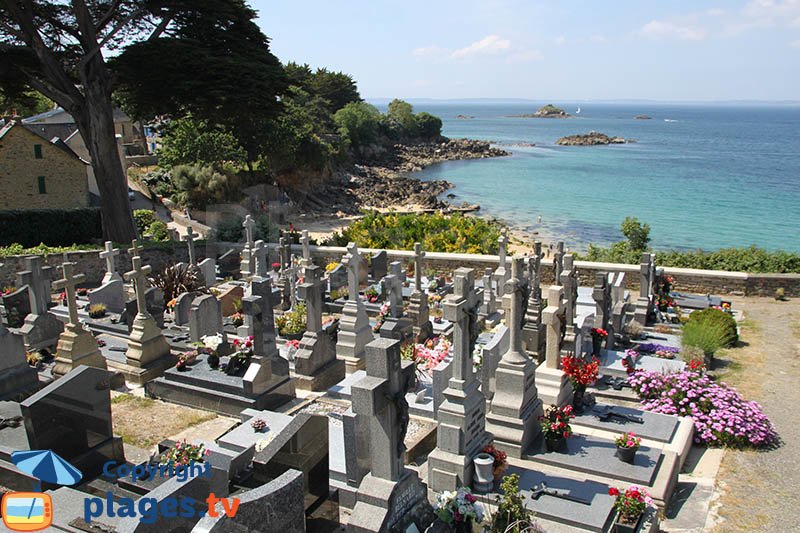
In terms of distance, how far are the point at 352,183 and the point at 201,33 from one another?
38.6 metres

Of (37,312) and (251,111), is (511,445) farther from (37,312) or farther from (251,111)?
(251,111)

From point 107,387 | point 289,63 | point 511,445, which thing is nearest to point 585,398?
point 511,445

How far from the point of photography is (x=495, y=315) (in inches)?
605

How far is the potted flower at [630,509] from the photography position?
22.6 ft

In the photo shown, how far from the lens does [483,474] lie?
752 centimetres

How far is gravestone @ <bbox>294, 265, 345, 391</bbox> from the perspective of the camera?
11.3 metres

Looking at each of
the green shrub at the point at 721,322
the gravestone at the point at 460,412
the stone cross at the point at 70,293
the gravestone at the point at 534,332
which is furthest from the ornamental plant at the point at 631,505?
the stone cross at the point at 70,293

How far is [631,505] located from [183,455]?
5.04 meters

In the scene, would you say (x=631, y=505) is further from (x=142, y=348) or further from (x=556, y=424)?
(x=142, y=348)

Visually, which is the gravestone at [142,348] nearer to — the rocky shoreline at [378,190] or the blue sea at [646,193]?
the blue sea at [646,193]

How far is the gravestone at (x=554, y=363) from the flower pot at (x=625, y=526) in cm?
286

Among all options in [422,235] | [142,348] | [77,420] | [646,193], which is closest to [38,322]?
[142,348]

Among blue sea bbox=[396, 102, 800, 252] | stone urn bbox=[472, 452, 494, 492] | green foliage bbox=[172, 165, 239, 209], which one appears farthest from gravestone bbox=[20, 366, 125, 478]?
blue sea bbox=[396, 102, 800, 252]

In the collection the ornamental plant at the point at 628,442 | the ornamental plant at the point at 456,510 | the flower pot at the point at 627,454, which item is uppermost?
the ornamental plant at the point at 456,510
